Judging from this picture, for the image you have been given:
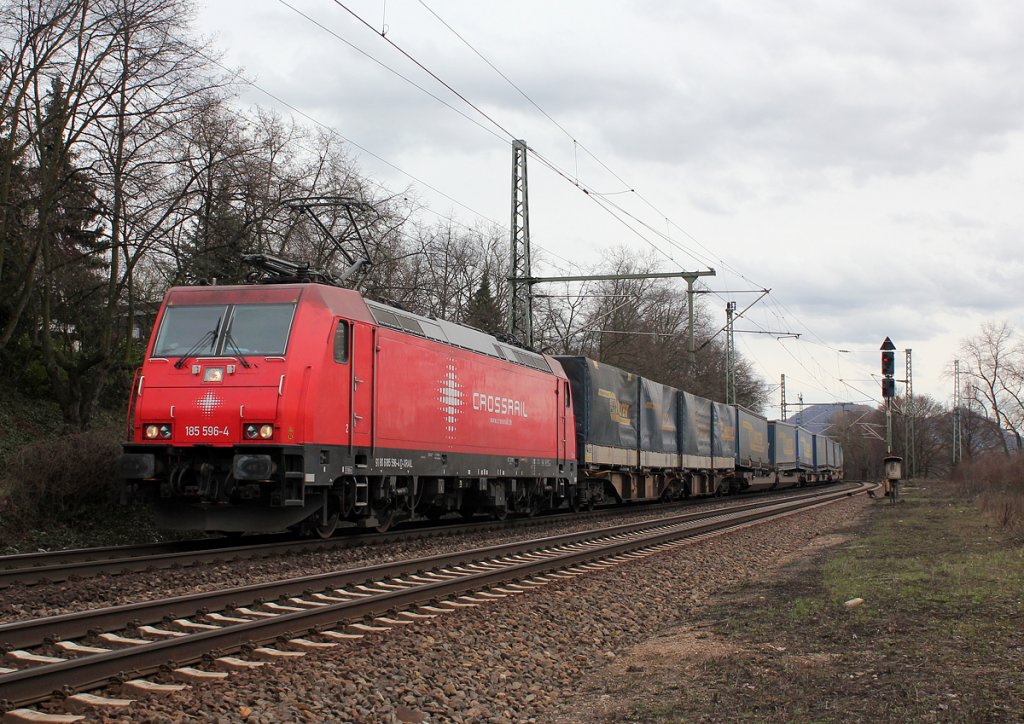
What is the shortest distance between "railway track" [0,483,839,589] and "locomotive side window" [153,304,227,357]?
2.58 m

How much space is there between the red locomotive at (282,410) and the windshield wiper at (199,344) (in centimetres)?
2

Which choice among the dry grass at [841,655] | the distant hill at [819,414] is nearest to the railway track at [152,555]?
the dry grass at [841,655]

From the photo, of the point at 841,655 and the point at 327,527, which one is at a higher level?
the point at 327,527

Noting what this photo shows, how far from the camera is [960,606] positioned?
8.82m

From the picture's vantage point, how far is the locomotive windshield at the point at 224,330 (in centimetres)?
1210

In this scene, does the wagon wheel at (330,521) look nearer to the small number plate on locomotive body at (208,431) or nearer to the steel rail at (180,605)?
the small number plate on locomotive body at (208,431)

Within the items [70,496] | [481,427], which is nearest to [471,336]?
[481,427]

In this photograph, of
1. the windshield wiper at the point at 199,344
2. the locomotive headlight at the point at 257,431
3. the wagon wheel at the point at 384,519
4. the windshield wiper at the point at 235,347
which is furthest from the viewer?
the wagon wheel at the point at 384,519

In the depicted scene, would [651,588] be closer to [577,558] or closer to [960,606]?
[577,558]

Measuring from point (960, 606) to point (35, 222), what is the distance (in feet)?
59.7

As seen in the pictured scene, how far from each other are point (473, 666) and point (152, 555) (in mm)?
5795

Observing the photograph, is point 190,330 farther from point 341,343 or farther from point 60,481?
point 60,481

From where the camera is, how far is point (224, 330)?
40.6ft

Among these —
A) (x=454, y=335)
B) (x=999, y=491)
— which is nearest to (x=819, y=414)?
(x=999, y=491)
